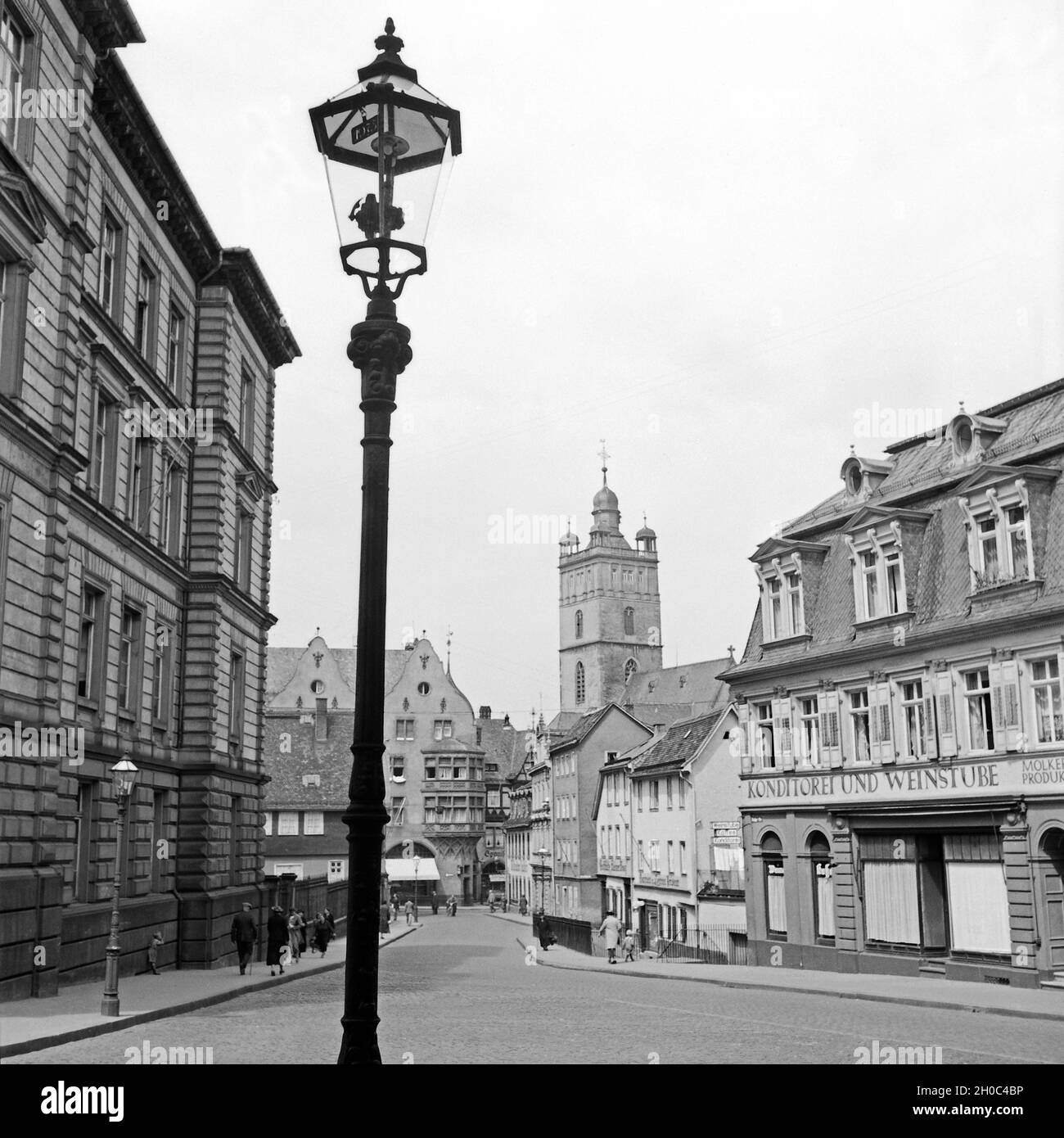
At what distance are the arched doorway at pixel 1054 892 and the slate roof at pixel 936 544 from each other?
15.6 ft

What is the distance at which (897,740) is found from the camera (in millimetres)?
31609

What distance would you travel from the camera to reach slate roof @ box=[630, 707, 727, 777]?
58156mm

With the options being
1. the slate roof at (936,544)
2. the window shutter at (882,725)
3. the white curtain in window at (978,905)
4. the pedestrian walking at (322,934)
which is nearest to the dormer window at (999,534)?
the slate roof at (936,544)

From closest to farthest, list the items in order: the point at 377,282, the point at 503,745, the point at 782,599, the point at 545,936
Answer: the point at 377,282 → the point at 782,599 → the point at 545,936 → the point at 503,745

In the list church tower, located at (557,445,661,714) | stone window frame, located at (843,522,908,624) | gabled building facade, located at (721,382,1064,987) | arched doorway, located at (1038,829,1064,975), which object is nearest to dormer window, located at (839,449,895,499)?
gabled building facade, located at (721,382,1064,987)

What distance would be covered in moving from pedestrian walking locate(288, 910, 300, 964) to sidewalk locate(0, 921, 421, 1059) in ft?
3.11

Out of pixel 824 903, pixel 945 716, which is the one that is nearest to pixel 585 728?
pixel 824 903

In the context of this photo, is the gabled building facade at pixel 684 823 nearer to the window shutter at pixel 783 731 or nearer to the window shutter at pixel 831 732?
the window shutter at pixel 783 731

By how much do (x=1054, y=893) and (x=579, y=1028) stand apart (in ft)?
42.3

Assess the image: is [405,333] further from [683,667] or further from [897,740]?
[683,667]

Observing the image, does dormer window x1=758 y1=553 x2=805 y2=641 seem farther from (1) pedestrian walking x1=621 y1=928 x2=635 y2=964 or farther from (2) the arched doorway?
(1) pedestrian walking x1=621 y1=928 x2=635 y2=964

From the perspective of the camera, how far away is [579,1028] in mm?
18625

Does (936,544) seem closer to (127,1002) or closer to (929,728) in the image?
(929,728)
